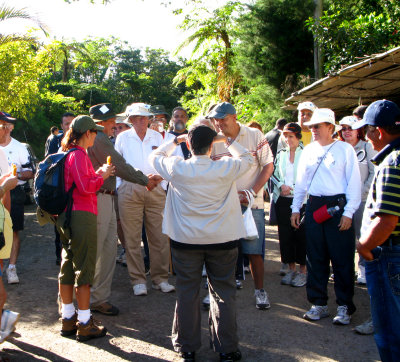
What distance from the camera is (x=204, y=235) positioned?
11.9 feet

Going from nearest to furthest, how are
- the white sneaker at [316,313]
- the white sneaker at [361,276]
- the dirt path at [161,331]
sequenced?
the dirt path at [161,331], the white sneaker at [316,313], the white sneaker at [361,276]

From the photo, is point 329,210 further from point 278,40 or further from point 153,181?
point 278,40

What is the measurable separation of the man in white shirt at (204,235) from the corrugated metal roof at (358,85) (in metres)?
4.65

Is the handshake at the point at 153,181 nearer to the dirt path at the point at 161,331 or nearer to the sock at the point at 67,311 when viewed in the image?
the dirt path at the point at 161,331

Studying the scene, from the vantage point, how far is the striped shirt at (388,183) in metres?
2.71

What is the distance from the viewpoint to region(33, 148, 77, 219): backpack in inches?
158

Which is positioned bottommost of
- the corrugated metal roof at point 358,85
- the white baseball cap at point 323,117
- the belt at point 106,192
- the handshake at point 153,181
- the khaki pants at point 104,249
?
the khaki pants at point 104,249

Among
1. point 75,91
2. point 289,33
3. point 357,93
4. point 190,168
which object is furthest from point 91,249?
point 75,91

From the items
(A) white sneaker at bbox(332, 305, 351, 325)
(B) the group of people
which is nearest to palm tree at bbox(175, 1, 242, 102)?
(B) the group of people

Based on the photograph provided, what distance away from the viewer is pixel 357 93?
408 inches

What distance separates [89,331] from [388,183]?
2973 mm

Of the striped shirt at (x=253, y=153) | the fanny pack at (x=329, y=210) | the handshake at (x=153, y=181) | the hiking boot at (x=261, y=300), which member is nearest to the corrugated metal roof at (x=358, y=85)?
the striped shirt at (x=253, y=153)

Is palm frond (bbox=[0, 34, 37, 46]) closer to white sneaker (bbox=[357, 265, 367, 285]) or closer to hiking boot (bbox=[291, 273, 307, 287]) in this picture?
hiking boot (bbox=[291, 273, 307, 287])

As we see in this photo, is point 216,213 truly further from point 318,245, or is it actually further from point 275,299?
point 275,299
